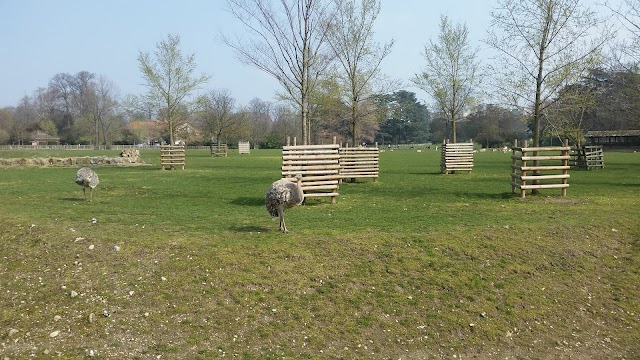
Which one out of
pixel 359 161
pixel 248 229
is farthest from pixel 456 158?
pixel 248 229

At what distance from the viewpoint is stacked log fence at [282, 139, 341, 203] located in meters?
14.4

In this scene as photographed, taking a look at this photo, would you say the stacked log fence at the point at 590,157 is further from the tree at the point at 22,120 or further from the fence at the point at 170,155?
the tree at the point at 22,120

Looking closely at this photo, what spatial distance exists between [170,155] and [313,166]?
20095 mm

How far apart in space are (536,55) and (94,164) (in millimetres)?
31879

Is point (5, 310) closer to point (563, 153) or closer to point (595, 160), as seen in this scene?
point (563, 153)

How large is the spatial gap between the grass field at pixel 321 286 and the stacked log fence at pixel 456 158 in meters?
15.0

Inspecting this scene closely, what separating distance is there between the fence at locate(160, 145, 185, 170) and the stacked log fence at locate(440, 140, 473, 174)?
1777 cm

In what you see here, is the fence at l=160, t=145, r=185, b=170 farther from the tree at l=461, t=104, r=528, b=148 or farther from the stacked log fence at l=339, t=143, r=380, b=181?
the tree at l=461, t=104, r=528, b=148

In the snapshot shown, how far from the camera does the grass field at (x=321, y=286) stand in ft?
21.0

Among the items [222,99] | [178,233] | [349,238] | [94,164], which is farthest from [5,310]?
[222,99]

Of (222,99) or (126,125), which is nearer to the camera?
(222,99)

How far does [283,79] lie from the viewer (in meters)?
19.6

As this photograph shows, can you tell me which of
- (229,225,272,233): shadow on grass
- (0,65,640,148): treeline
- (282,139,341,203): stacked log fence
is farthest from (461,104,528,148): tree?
(229,225,272,233): shadow on grass

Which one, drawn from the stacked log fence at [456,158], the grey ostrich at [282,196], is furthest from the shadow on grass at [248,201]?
the stacked log fence at [456,158]
